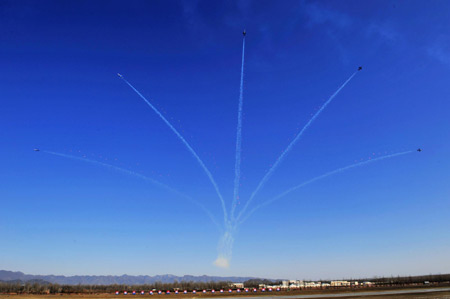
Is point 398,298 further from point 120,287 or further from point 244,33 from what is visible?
point 120,287

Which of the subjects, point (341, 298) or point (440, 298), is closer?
→ point (440, 298)

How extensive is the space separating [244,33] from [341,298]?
73.3m

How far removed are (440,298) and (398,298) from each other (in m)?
9.89

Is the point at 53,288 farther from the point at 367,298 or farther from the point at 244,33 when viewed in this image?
the point at 244,33

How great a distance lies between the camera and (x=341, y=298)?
8825 cm

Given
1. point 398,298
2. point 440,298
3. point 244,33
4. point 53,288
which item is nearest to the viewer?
point 244,33

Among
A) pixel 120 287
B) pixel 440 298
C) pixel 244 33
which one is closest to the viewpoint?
pixel 244 33

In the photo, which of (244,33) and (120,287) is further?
(120,287)

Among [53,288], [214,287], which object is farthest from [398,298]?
[53,288]

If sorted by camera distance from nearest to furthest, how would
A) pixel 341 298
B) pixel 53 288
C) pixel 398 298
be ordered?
pixel 398 298
pixel 341 298
pixel 53 288

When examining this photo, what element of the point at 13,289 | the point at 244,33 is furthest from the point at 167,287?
the point at 244,33

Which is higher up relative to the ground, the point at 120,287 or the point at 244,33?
the point at 244,33

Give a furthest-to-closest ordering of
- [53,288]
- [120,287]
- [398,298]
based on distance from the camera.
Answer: [120,287] → [53,288] → [398,298]

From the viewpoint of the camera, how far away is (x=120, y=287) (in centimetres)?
18425
